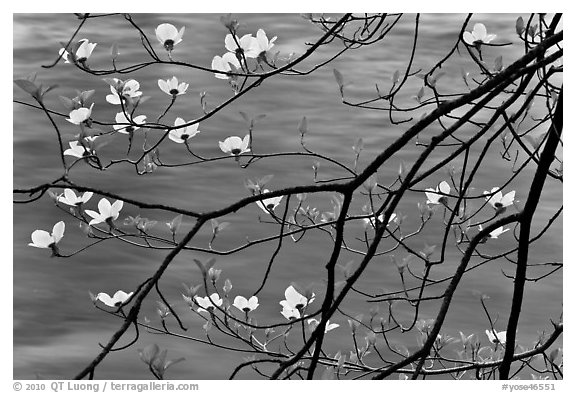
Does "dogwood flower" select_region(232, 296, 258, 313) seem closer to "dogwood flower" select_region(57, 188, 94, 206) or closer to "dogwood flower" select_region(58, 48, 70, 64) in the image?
"dogwood flower" select_region(57, 188, 94, 206)

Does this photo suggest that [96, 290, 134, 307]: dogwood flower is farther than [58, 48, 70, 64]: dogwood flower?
Yes

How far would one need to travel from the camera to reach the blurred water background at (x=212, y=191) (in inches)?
72.4

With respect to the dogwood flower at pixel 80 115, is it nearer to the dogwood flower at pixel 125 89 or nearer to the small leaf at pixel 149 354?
the dogwood flower at pixel 125 89

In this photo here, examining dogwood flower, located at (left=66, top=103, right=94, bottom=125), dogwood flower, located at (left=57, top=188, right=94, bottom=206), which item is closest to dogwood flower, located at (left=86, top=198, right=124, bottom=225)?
dogwood flower, located at (left=57, top=188, right=94, bottom=206)

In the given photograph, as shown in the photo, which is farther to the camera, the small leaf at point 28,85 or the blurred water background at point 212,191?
the blurred water background at point 212,191

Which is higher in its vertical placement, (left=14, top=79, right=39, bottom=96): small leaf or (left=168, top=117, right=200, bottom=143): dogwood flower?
(left=14, top=79, right=39, bottom=96): small leaf

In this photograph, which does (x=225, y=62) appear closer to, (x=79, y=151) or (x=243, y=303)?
(x=79, y=151)

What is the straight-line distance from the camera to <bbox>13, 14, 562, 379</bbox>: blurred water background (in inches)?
72.4

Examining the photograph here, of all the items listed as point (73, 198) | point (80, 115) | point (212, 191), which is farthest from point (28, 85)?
point (212, 191)

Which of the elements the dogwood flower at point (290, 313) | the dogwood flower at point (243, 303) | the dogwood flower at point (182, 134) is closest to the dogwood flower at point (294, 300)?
the dogwood flower at point (290, 313)

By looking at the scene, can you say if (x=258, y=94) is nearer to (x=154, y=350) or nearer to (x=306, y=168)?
(x=306, y=168)

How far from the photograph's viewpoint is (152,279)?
2.19 ft
